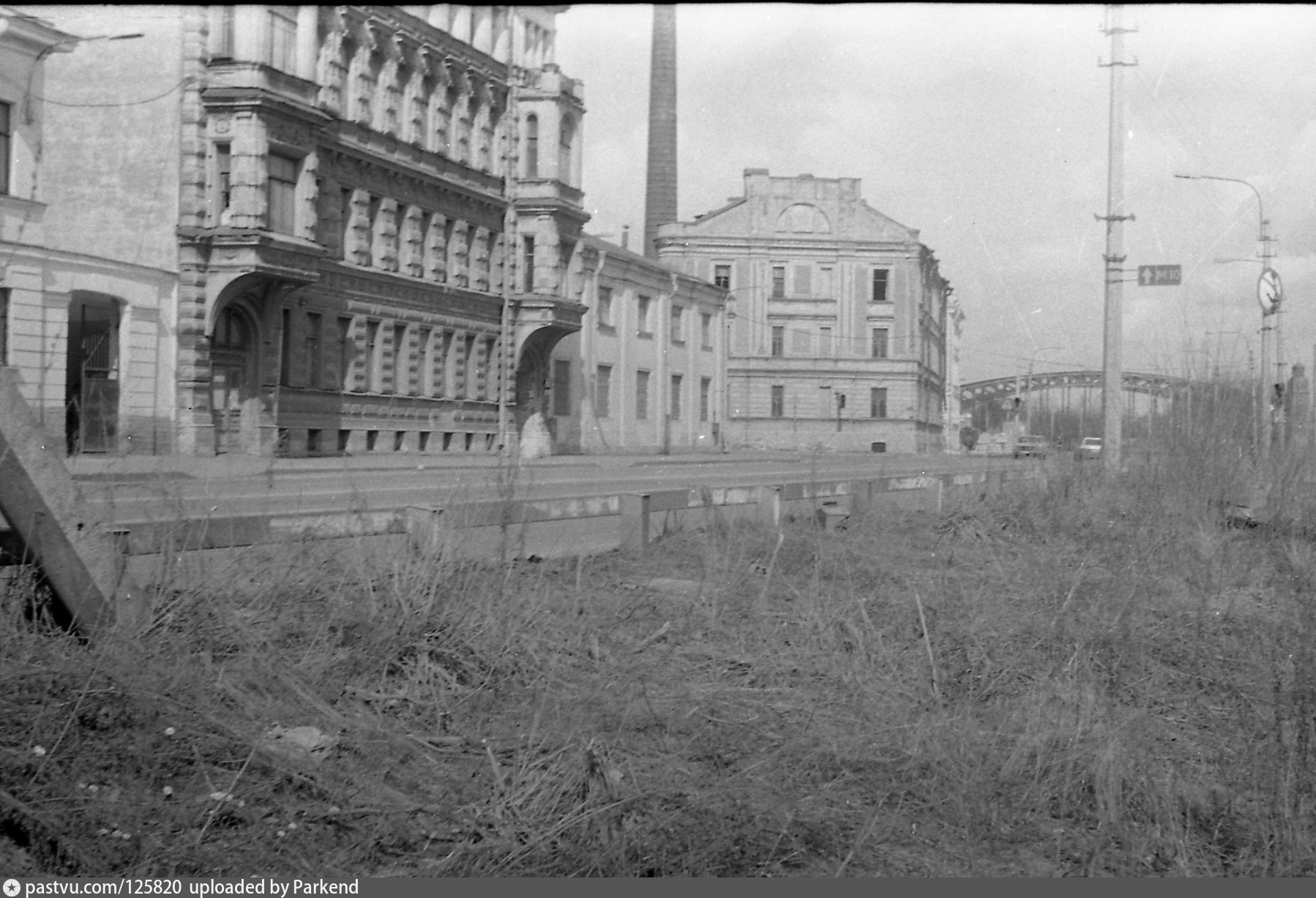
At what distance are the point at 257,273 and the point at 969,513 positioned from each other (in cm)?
1906

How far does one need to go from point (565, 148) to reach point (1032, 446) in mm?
29124

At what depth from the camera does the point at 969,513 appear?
1500 cm

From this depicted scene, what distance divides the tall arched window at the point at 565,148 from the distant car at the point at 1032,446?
2745 cm

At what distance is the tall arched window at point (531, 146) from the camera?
141 ft

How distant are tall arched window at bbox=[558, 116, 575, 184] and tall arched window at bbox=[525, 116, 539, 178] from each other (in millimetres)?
720

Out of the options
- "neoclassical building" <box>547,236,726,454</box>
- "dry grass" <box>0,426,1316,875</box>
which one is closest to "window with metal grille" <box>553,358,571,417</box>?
"neoclassical building" <box>547,236,726,454</box>

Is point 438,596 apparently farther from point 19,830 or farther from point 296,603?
point 19,830

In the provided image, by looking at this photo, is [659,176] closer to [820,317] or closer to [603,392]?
[820,317]

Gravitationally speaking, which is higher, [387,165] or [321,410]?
[387,165]

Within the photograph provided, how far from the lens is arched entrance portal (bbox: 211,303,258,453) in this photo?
26.7 m

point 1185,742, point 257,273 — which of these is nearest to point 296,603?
point 1185,742

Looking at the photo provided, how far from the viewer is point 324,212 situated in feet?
111

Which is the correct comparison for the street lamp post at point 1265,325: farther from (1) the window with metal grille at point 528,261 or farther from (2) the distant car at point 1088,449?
(1) the window with metal grille at point 528,261

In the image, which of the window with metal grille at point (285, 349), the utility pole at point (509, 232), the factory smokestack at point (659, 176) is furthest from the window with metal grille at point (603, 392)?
the factory smokestack at point (659, 176)
